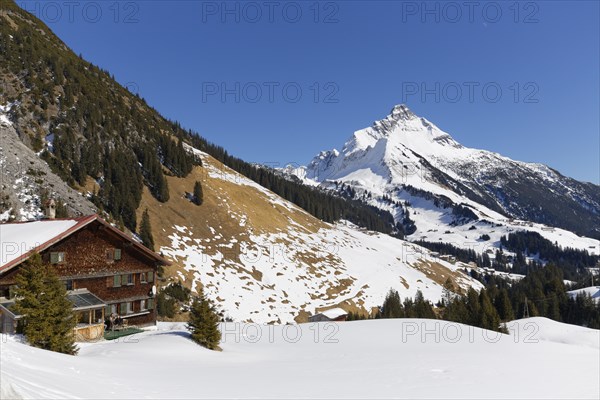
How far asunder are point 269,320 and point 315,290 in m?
16.1

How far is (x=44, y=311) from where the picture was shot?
A: 17.3 metres

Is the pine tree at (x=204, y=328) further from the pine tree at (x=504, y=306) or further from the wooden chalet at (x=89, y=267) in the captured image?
the pine tree at (x=504, y=306)

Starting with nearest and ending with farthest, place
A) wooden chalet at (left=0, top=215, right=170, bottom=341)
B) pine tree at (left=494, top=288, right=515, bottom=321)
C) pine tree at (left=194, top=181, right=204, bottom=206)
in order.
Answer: wooden chalet at (left=0, top=215, right=170, bottom=341) < pine tree at (left=494, top=288, right=515, bottom=321) < pine tree at (left=194, top=181, right=204, bottom=206)

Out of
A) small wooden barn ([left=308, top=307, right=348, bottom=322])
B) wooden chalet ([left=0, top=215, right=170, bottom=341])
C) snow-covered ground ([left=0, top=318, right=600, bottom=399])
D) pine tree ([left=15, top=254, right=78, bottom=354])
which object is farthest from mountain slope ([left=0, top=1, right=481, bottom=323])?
pine tree ([left=15, top=254, right=78, bottom=354])

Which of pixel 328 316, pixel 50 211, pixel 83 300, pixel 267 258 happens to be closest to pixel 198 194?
pixel 267 258

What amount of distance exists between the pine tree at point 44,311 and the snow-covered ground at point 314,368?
3.77 ft

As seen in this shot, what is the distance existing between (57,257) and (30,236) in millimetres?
2247

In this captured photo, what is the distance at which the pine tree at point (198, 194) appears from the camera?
8375 cm

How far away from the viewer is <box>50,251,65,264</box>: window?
27.3 metres

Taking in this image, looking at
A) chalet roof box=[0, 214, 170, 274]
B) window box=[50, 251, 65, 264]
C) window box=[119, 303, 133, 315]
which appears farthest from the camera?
window box=[119, 303, 133, 315]

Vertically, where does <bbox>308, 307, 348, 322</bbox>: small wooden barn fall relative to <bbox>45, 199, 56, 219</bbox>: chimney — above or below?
below

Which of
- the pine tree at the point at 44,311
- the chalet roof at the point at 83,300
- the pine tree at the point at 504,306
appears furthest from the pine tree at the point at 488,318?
the pine tree at the point at 44,311

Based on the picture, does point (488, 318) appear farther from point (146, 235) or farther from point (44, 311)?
point (44, 311)

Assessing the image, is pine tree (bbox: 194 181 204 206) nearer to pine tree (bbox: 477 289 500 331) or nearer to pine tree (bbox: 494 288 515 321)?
pine tree (bbox: 477 289 500 331)
